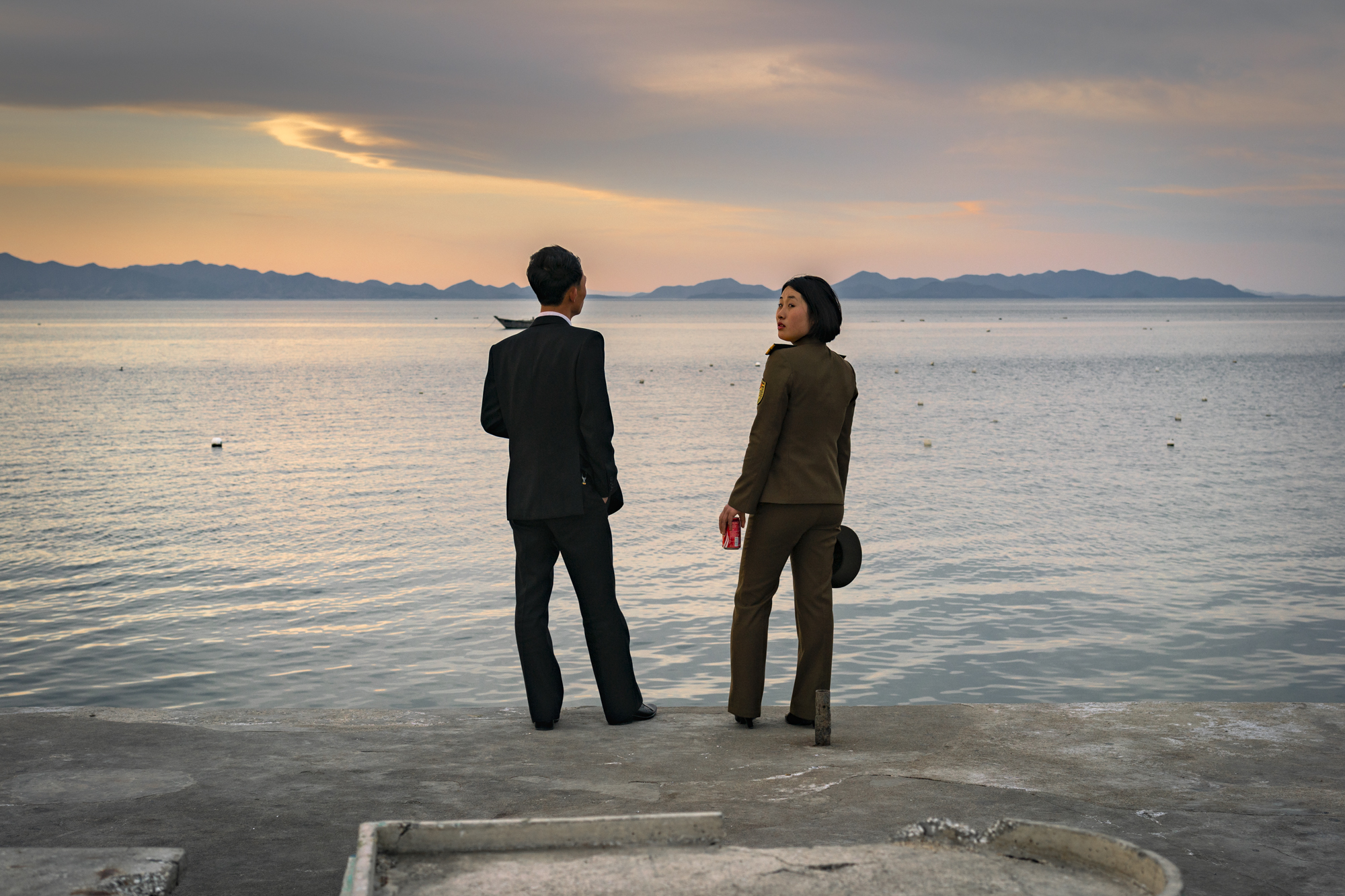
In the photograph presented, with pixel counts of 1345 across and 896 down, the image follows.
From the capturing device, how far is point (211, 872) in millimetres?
3545

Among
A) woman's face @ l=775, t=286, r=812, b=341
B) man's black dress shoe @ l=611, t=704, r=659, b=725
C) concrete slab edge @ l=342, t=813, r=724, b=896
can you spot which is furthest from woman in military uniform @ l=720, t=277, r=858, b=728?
concrete slab edge @ l=342, t=813, r=724, b=896

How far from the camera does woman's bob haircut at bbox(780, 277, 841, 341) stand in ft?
17.5

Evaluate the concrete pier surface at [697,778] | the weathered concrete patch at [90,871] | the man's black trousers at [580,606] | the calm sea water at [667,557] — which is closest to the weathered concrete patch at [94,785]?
the concrete pier surface at [697,778]

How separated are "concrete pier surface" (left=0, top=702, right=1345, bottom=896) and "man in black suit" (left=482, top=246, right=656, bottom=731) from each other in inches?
12.4

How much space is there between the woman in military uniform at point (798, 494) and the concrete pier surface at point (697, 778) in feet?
1.13

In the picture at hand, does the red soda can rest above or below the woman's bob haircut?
below

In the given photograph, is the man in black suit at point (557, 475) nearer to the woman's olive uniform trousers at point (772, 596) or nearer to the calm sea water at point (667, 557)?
the woman's olive uniform trousers at point (772, 596)

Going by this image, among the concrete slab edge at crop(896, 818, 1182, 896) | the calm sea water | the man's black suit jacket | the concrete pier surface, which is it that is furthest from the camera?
the calm sea water

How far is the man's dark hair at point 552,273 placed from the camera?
17.6 feet

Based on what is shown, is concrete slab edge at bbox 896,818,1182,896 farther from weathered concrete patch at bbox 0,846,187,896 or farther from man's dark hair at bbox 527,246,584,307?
man's dark hair at bbox 527,246,584,307

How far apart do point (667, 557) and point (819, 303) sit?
8.40 metres

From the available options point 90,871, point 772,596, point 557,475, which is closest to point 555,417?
point 557,475

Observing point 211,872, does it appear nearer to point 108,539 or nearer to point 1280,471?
point 108,539

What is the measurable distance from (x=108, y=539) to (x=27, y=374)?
140 ft
